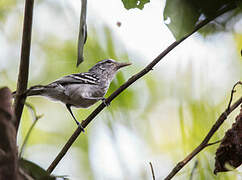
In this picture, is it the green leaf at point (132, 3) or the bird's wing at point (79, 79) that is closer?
the green leaf at point (132, 3)

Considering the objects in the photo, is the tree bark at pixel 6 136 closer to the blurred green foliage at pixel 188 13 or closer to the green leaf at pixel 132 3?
the blurred green foliage at pixel 188 13

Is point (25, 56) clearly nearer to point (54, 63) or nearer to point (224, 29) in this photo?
point (224, 29)

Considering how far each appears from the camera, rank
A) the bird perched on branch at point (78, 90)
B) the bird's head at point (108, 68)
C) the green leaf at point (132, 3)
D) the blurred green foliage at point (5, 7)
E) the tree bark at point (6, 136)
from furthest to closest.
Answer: the blurred green foliage at point (5, 7), the bird's head at point (108, 68), the bird perched on branch at point (78, 90), the green leaf at point (132, 3), the tree bark at point (6, 136)

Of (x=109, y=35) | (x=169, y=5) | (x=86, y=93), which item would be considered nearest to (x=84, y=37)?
(x=169, y=5)

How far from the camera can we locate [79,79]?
14.1 ft

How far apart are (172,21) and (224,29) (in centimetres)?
35

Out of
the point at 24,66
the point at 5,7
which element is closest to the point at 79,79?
the point at 24,66

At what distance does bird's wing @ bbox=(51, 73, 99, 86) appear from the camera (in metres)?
4.12

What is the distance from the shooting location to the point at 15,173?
118cm

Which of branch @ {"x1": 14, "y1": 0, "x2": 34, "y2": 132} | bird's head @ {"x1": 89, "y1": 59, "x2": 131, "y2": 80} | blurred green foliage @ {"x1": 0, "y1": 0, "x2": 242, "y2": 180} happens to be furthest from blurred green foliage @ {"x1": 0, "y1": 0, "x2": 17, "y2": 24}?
branch @ {"x1": 14, "y1": 0, "x2": 34, "y2": 132}

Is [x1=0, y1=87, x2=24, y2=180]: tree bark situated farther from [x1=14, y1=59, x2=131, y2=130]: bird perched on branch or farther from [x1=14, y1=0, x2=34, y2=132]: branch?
[x1=14, y1=59, x2=131, y2=130]: bird perched on branch

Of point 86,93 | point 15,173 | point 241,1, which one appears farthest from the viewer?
point 86,93

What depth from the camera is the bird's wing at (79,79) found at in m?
4.12

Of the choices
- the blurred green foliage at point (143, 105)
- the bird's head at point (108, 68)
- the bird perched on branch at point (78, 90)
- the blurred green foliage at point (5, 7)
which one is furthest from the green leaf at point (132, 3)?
the blurred green foliage at point (5, 7)
